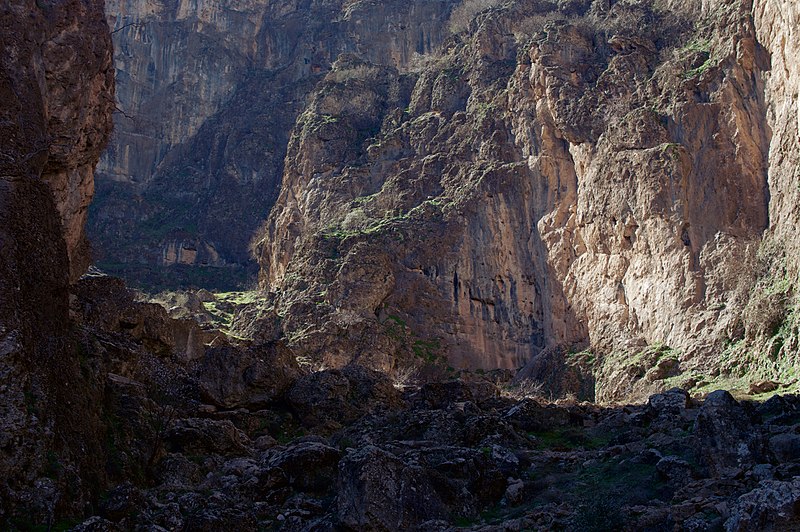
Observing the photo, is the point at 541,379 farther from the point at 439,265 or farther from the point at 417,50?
the point at 417,50

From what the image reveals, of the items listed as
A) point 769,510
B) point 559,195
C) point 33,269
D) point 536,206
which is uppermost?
point 559,195

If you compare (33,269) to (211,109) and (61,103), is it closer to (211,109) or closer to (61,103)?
(61,103)

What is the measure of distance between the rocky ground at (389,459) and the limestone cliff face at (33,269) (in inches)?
12.5

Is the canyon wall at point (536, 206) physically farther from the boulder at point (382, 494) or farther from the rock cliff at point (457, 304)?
the boulder at point (382, 494)

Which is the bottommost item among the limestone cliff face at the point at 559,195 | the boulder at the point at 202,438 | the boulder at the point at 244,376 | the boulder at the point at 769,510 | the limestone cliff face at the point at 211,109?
the boulder at the point at 769,510

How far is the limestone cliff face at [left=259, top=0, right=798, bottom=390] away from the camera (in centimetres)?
3562

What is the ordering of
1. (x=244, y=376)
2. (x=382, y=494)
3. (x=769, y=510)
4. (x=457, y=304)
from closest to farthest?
1. (x=769, y=510)
2. (x=382, y=494)
3. (x=244, y=376)
4. (x=457, y=304)

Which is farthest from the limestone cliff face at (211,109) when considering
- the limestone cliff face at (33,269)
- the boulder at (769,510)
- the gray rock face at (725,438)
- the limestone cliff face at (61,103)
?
the boulder at (769,510)

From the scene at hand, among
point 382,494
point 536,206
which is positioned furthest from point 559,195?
point 382,494

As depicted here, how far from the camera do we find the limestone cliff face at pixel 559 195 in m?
35.6

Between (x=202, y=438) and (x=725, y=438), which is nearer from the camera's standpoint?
(x=725, y=438)

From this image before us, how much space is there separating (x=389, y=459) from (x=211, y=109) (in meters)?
70.9

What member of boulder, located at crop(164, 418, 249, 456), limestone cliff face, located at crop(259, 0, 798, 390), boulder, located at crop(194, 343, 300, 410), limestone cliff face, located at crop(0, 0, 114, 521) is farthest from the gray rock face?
limestone cliff face, located at crop(259, 0, 798, 390)

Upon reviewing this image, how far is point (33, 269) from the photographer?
595 inches
